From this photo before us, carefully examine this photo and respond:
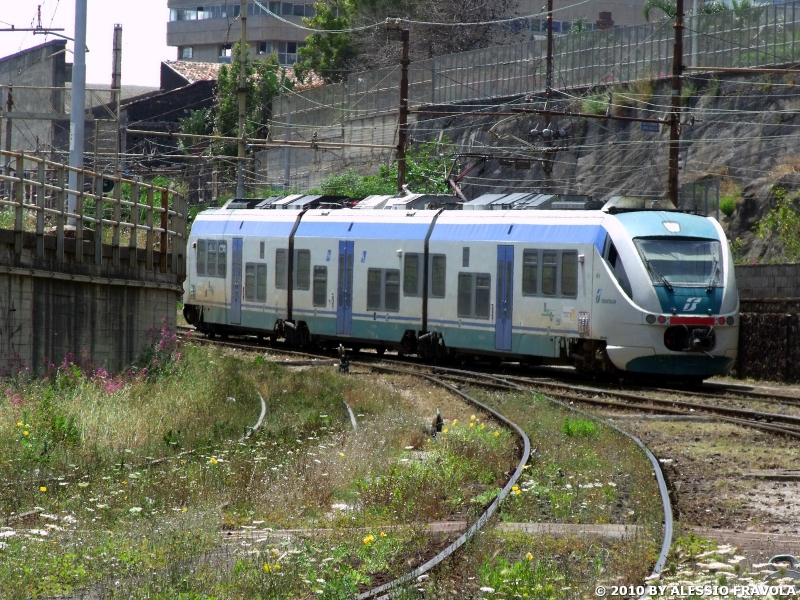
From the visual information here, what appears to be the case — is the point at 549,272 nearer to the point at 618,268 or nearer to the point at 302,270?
the point at 618,268

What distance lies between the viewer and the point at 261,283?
29.5 meters

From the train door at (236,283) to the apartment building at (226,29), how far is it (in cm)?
5815

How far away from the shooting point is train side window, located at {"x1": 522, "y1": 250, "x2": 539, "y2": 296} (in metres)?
22.7

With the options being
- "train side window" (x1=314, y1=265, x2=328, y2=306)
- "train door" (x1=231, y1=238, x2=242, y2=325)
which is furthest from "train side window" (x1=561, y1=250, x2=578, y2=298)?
"train door" (x1=231, y1=238, x2=242, y2=325)

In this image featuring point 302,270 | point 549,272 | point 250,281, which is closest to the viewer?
point 549,272

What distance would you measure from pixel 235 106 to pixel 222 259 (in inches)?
1495

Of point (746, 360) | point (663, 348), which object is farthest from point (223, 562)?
point (746, 360)

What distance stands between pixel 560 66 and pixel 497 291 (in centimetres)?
2405

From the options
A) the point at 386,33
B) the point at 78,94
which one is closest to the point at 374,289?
the point at 78,94

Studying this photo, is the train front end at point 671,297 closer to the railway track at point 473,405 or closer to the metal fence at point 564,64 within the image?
the railway track at point 473,405

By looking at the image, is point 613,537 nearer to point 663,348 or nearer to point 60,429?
point 60,429

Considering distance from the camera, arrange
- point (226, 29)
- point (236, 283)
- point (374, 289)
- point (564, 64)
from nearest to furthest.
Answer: point (374, 289), point (236, 283), point (564, 64), point (226, 29)

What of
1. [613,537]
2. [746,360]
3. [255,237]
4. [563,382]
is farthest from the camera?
[255,237]

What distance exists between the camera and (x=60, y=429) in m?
12.1
